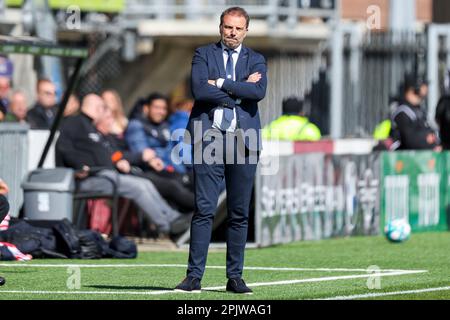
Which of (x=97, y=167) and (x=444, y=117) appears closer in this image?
(x=97, y=167)

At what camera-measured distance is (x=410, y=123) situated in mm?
21031

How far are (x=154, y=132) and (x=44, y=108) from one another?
1.43 m

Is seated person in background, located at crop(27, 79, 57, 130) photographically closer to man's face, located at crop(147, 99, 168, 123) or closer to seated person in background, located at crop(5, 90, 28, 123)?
seated person in background, located at crop(5, 90, 28, 123)

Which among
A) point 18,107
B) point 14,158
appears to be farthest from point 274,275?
point 18,107

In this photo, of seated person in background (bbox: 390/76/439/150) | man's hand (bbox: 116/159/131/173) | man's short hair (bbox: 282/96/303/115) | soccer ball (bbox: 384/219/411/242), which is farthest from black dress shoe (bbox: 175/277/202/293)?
seated person in background (bbox: 390/76/439/150)

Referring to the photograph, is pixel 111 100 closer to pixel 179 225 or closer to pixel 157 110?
pixel 157 110

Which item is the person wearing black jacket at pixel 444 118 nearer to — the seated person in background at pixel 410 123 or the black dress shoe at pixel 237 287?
the seated person in background at pixel 410 123

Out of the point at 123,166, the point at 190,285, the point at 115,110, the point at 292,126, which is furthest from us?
the point at 115,110

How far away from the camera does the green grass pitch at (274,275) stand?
1209 cm

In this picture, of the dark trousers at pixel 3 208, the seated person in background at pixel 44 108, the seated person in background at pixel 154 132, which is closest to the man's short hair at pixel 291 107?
the seated person in background at pixel 154 132

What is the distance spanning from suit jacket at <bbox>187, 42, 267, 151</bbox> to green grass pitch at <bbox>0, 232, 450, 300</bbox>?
4.10 feet
